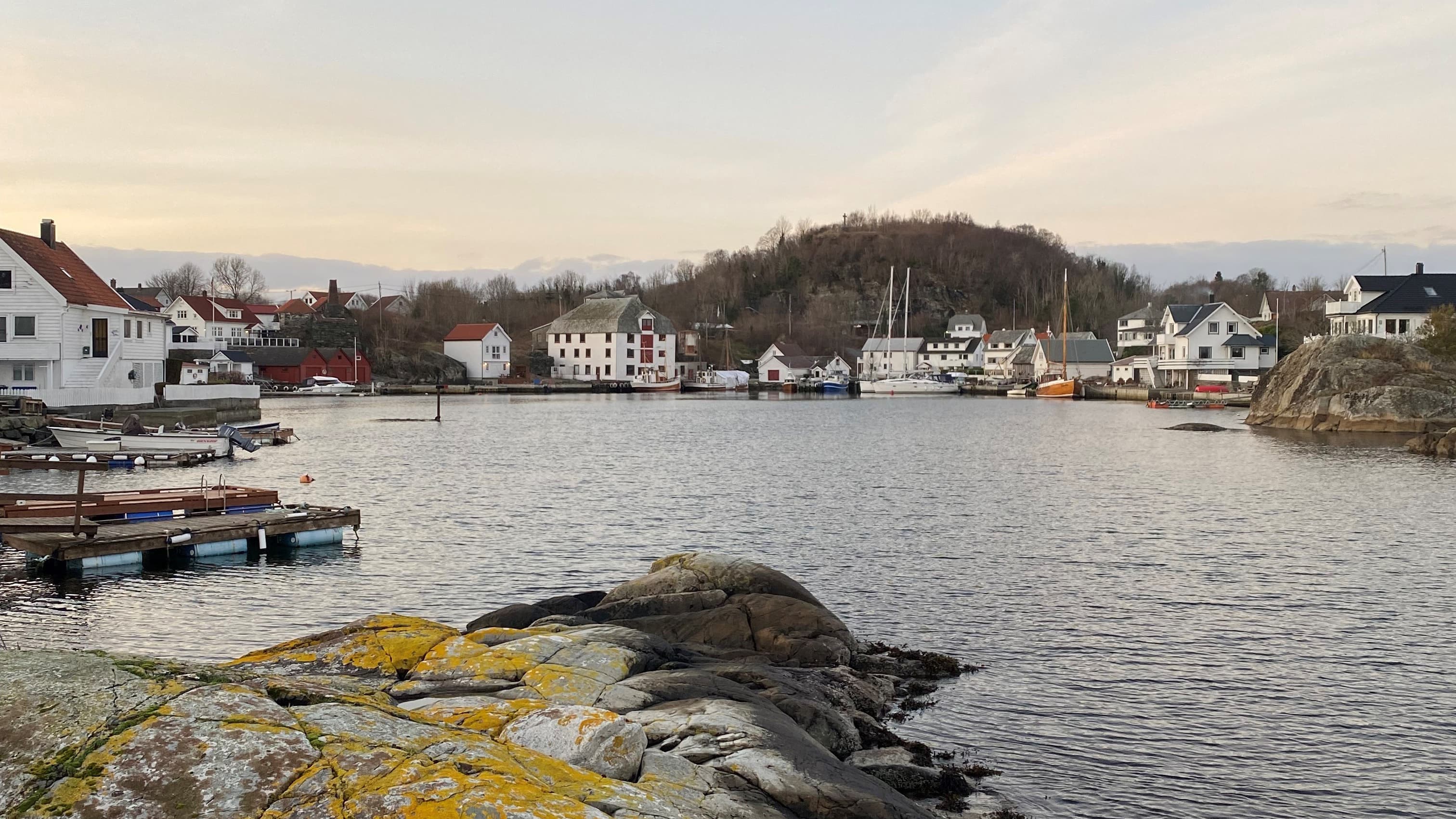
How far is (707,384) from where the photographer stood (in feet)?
496

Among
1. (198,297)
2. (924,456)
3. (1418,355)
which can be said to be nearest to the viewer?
(924,456)

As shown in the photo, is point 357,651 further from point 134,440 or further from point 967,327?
point 967,327

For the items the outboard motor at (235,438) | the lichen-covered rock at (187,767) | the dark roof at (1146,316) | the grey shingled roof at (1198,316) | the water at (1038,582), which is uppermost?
the dark roof at (1146,316)

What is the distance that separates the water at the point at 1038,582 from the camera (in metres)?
14.5

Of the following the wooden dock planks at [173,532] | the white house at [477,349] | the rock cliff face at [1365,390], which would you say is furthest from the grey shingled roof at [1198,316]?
the wooden dock planks at [173,532]

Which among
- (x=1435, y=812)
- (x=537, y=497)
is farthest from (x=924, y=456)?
(x=1435, y=812)

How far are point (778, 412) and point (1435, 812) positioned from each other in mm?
91748

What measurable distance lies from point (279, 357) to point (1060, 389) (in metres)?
95.2

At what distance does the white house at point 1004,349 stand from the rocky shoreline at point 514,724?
15055cm

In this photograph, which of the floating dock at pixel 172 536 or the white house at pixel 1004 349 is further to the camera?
the white house at pixel 1004 349

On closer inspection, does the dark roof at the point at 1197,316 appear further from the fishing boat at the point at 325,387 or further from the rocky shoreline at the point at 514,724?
the rocky shoreline at the point at 514,724

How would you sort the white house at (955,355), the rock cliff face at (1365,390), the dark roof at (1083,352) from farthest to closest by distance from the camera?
1. the white house at (955,355)
2. the dark roof at (1083,352)
3. the rock cliff face at (1365,390)

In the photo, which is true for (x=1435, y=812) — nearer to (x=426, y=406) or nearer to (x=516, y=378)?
(x=426, y=406)

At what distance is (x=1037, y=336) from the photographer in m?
175
